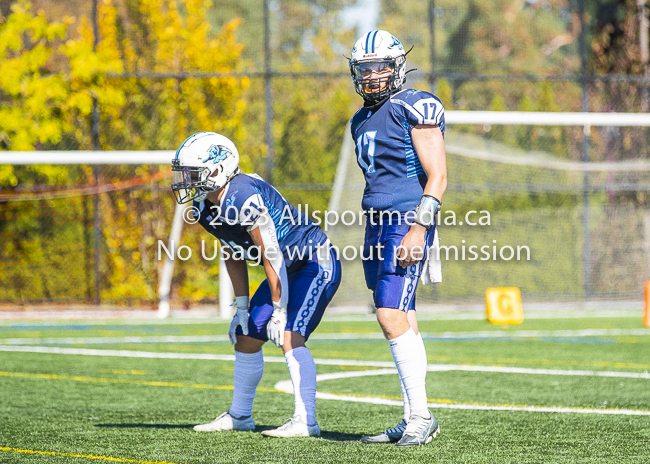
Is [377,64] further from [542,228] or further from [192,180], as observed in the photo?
[542,228]

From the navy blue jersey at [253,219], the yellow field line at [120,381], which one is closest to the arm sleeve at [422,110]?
the navy blue jersey at [253,219]


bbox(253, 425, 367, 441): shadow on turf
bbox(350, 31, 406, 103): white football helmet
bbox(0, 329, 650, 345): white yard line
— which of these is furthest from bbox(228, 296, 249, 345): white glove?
bbox(0, 329, 650, 345): white yard line

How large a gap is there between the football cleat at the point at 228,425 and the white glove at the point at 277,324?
54 centimetres

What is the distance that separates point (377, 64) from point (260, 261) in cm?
111

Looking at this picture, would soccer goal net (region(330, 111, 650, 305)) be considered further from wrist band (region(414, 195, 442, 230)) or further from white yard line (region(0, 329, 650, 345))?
wrist band (region(414, 195, 442, 230))

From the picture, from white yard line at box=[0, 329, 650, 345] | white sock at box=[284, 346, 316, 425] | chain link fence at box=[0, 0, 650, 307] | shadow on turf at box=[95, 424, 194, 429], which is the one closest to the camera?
white sock at box=[284, 346, 316, 425]

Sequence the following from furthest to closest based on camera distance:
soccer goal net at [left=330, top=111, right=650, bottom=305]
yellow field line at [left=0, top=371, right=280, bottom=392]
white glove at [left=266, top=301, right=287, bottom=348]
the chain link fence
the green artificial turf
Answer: the chain link fence
soccer goal net at [left=330, top=111, right=650, bottom=305]
yellow field line at [left=0, top=371, right=280, bottom=392]
white glove at [left=266, top=301, right=287, bottom=348]
the green artificial turf

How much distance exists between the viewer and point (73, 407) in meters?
5.46

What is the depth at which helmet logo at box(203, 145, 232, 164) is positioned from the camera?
4332mm

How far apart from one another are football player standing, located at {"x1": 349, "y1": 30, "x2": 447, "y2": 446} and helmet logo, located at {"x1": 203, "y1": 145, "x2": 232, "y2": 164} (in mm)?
636

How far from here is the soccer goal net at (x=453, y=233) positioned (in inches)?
582

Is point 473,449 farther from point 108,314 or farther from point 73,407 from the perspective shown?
point 108,314

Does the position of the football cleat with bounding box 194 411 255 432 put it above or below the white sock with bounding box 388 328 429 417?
below

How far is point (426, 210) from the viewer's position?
13.2ft
